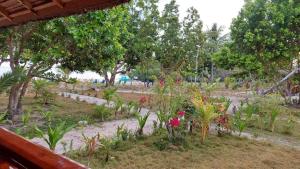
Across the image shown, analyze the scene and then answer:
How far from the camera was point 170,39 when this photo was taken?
979 inches

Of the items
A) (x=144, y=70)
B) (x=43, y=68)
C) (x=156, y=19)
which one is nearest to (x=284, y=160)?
(x=43, y=68)

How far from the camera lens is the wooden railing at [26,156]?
4.36 feet

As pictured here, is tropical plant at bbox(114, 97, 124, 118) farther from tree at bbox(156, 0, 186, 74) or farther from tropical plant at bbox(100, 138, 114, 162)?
tree at bbox(156, 0, 186, 74)

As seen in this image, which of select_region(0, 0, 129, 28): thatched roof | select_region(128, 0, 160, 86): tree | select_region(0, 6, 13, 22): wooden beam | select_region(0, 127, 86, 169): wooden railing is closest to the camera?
select_region(0, 127, 86, 169): wooden railing

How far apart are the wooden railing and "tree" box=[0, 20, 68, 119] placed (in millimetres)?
6353

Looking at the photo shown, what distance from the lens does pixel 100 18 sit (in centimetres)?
760

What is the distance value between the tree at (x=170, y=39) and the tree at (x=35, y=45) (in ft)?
52.3

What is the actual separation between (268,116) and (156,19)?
1525 centimetres

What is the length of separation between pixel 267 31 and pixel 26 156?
41.1 feet

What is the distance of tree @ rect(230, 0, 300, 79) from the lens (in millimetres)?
12906

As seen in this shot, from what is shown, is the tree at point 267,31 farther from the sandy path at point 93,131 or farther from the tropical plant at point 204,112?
the tropical plant at point 204,112

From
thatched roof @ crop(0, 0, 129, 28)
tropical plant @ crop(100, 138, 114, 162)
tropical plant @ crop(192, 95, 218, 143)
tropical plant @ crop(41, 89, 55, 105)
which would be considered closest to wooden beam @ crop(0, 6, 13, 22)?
thatched roof @ crop(0, 0, 129, 28)

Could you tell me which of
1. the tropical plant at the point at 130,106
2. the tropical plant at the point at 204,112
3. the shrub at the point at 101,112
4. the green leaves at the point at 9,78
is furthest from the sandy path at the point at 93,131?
the green leaves at the point at 9,78

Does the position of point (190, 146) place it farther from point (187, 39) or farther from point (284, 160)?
point (187, 39)
